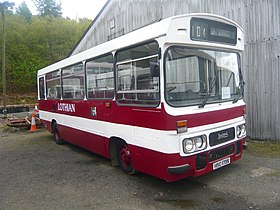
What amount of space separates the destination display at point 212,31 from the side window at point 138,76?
2.27 feet

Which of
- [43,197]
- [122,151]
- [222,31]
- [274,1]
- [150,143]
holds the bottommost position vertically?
[43,197]

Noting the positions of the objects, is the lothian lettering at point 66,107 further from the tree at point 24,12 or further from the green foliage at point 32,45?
the tree at point 24,12

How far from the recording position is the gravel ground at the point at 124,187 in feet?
13.3

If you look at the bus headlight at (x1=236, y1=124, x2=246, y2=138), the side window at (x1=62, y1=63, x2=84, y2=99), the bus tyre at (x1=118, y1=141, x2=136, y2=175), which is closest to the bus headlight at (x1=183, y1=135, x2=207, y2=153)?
the bus headlight at (x1=236, y1=124, x2=246, y2=138)

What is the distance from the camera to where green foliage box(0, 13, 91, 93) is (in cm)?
3738

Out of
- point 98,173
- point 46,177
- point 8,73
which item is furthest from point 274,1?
point 8,73

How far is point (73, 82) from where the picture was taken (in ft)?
23.2

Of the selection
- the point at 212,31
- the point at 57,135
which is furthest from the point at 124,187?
the point at 57,135

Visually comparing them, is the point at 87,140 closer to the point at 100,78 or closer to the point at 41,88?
the point at 100,78

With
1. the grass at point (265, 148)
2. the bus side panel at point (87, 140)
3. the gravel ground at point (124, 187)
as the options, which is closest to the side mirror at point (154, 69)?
the gravel ground at point (124, 187)

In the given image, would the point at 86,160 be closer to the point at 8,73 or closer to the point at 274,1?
the point at 274,1

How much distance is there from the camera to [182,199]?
4141 mm

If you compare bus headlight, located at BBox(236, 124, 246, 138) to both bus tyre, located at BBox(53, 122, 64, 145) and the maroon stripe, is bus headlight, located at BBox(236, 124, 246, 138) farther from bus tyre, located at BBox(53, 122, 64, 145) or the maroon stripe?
bus tyre, located at BBox(53, 122, 64, 145)

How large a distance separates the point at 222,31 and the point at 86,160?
4.54 meters
